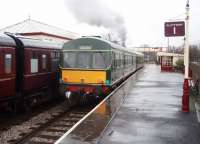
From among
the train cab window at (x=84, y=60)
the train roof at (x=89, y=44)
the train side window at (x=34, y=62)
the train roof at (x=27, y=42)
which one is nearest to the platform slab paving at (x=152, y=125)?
the train cab window at (x=84, y=60)

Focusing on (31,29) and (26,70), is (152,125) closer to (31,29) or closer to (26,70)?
(26,70)

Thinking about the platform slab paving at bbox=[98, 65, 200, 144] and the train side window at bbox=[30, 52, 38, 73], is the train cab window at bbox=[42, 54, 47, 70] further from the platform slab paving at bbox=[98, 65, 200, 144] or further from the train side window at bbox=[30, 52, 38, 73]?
the platform slab paving at bbox=[98, 65, 200, 144]

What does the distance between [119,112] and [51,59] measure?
5.55 metres

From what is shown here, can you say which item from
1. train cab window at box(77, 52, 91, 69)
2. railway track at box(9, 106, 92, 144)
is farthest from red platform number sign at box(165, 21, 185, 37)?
railway track at box(9, 106, 92, 144)

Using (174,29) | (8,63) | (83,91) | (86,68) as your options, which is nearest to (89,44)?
(86,68)

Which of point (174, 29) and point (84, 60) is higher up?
point (174, 29)

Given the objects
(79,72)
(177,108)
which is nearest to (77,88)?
(79,72)

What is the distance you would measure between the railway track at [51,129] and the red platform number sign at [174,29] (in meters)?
4.69

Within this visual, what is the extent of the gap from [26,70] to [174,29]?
5.73 meters

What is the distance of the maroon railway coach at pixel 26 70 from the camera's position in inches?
472

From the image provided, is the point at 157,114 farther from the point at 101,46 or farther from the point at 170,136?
the point at 101,46

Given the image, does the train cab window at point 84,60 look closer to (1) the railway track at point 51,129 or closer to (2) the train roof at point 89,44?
(2) the train roof at point 89,44

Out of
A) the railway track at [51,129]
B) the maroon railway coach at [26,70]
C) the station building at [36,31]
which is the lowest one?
the railway track at [51,129]

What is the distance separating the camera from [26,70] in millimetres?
13531
